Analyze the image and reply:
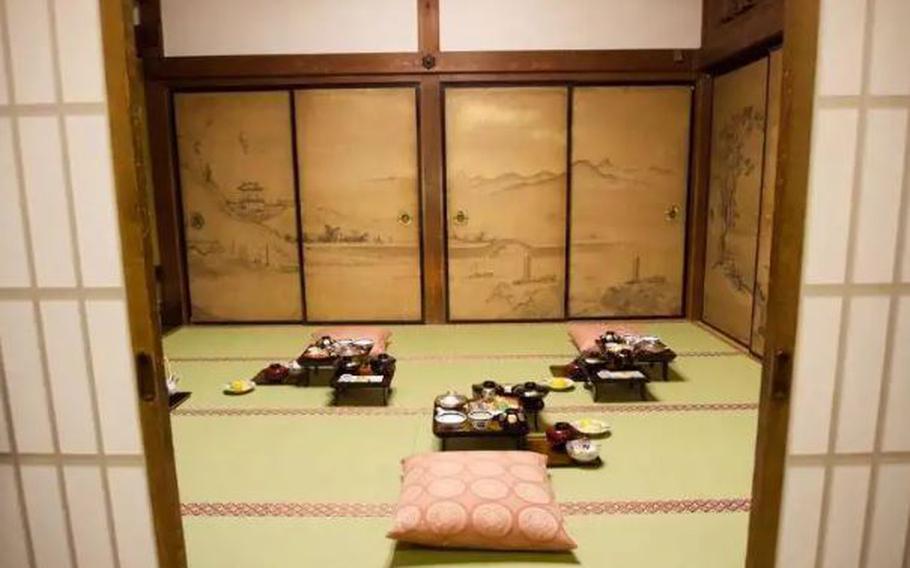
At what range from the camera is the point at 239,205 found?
5.54 metres

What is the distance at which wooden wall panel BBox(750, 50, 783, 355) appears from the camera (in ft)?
13.7

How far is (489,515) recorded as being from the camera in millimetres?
2193

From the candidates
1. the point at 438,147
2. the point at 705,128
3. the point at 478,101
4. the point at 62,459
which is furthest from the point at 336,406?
the point at 705,128

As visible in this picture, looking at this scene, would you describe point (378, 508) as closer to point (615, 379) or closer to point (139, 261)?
point (139, 261)

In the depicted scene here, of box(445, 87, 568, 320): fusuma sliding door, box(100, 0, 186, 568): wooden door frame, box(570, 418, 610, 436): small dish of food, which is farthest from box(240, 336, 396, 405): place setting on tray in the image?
box(100, 0, 186, 568): wooden door frame

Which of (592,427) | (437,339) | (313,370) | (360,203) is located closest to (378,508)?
(592,427)

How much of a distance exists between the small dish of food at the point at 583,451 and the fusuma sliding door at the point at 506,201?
2.80 metres

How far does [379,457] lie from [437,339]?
216cm

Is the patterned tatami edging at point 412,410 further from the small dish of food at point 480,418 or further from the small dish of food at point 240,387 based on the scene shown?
the small dish of food at point 480,418

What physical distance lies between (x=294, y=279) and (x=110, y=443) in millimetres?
4191

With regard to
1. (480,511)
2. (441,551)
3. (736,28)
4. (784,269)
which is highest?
(736,28)

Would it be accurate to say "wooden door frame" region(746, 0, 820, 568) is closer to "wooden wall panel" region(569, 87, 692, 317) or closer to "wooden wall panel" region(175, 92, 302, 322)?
"wooden wall panel" region(569, 87, 692, 317)

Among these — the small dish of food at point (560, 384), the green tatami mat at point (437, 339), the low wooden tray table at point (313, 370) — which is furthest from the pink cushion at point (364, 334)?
the small dish of food at point (560, 384)

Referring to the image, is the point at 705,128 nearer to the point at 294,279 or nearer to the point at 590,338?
the point at 590,338
